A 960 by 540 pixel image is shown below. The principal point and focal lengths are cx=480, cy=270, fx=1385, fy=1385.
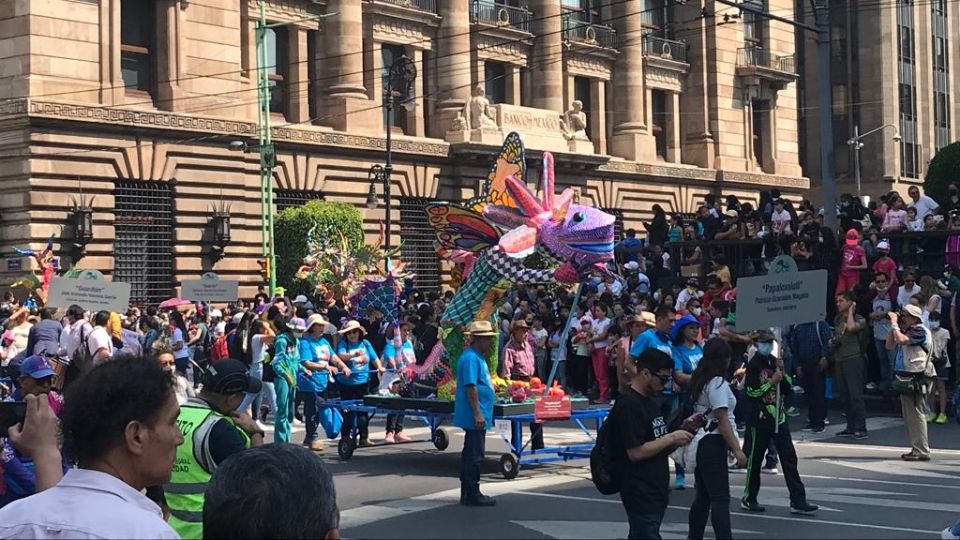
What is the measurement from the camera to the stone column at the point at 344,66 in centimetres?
4316

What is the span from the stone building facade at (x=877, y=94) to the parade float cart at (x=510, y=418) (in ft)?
188

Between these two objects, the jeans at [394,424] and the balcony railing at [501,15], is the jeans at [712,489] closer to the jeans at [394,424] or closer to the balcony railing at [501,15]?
the jeans at [394,424]

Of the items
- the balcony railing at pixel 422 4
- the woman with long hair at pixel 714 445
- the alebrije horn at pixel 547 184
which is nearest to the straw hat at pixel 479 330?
the alebrije horn at pixel 547 184

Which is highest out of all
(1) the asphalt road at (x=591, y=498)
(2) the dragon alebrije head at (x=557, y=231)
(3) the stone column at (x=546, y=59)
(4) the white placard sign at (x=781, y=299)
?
(3) the stone column at (x=546, y=59)

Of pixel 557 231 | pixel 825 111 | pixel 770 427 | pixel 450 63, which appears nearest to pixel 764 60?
pixel 450 63

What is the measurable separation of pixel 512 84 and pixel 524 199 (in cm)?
3496

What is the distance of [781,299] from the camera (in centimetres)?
1302

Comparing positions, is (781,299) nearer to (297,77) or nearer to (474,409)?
(474,409)

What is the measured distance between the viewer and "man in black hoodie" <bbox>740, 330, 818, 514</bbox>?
38.1 feet

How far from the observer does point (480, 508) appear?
1245 cm

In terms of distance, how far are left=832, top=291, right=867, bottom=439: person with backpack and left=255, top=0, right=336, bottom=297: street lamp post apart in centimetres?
1960

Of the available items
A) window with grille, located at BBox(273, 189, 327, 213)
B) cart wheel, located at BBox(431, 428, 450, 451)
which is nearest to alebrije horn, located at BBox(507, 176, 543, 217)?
cart wheel, located at BBox(431, 428, 450, 451)

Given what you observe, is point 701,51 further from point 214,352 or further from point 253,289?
point 214,352

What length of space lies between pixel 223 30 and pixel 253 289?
7349 millimetres
